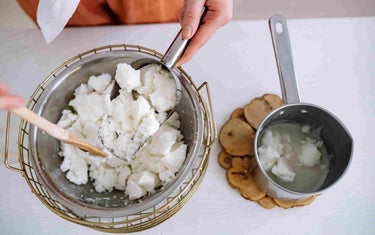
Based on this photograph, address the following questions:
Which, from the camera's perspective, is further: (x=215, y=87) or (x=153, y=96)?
(x=215, y=87)

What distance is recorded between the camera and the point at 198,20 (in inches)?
23.8

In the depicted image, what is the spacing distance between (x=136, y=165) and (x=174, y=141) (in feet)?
0.37

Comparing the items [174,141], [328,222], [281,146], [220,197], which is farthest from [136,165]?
[328,222]

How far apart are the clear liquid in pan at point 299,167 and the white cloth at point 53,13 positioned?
1.87ft

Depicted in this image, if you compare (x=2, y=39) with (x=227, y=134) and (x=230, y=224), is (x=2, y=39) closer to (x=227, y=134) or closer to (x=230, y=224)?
(x=227, y=134)

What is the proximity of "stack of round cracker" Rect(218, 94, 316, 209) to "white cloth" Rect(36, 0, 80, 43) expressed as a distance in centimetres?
48

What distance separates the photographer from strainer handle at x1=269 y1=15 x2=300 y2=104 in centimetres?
69

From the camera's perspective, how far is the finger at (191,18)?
0.59 m

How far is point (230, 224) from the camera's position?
0.73 metres

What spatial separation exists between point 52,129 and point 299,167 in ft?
1.90

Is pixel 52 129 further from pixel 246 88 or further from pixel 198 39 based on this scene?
pixel 246 88

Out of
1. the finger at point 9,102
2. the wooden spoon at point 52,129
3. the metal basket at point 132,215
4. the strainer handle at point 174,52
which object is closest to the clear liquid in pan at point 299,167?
the metal basket at point 132,215

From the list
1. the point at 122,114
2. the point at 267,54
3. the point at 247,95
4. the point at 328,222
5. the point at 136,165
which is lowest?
the point at 328,222

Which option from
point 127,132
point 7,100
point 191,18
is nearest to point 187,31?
point 191,18
